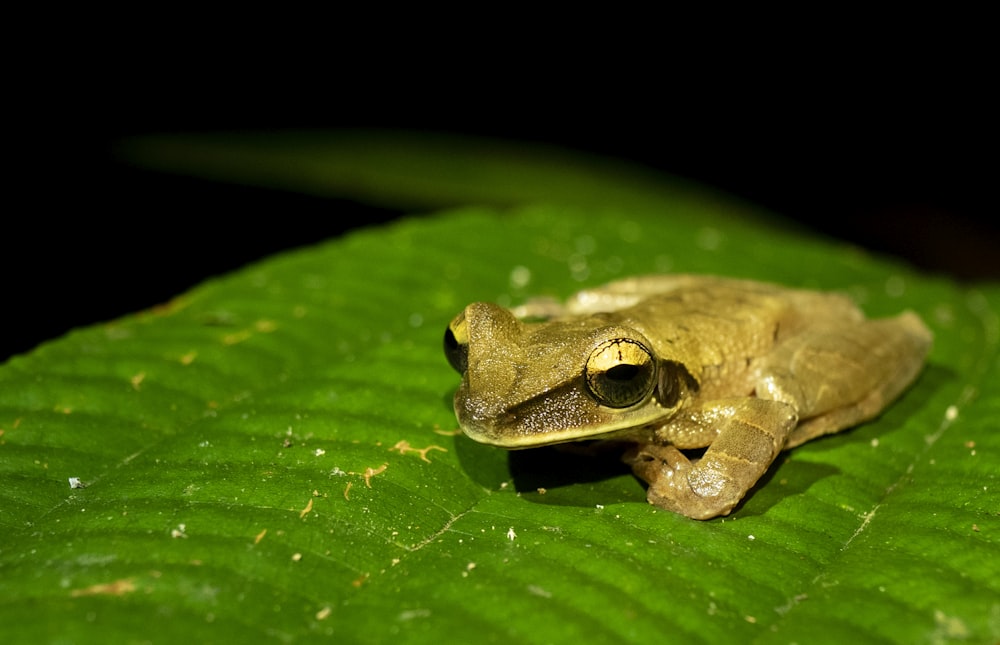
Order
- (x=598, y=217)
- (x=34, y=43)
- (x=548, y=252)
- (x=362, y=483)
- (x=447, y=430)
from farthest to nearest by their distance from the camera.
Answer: (x=34, y=43), (x=598, y=217), (x=548, y=252), (x=447, y=430), (x=362, y=483)

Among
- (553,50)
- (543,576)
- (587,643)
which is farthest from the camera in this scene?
(553,50)

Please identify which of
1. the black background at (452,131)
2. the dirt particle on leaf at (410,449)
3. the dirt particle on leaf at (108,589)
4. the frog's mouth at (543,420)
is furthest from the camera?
the black background at (452,131)

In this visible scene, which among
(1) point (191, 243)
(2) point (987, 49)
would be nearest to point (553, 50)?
(2) point (987, 49)

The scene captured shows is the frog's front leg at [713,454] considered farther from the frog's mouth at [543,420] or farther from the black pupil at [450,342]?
the black pupil at [450,342]

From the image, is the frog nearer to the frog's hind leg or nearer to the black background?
the frog's hind leg

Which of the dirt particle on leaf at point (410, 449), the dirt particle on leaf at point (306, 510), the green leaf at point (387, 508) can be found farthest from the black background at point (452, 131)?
the dirt particle on leaf at point (306, 510)

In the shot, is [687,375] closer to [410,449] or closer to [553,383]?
[553,383]

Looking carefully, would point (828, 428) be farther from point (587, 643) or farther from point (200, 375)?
point (200, 375)

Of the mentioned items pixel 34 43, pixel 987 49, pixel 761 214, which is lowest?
pixel 761 214
